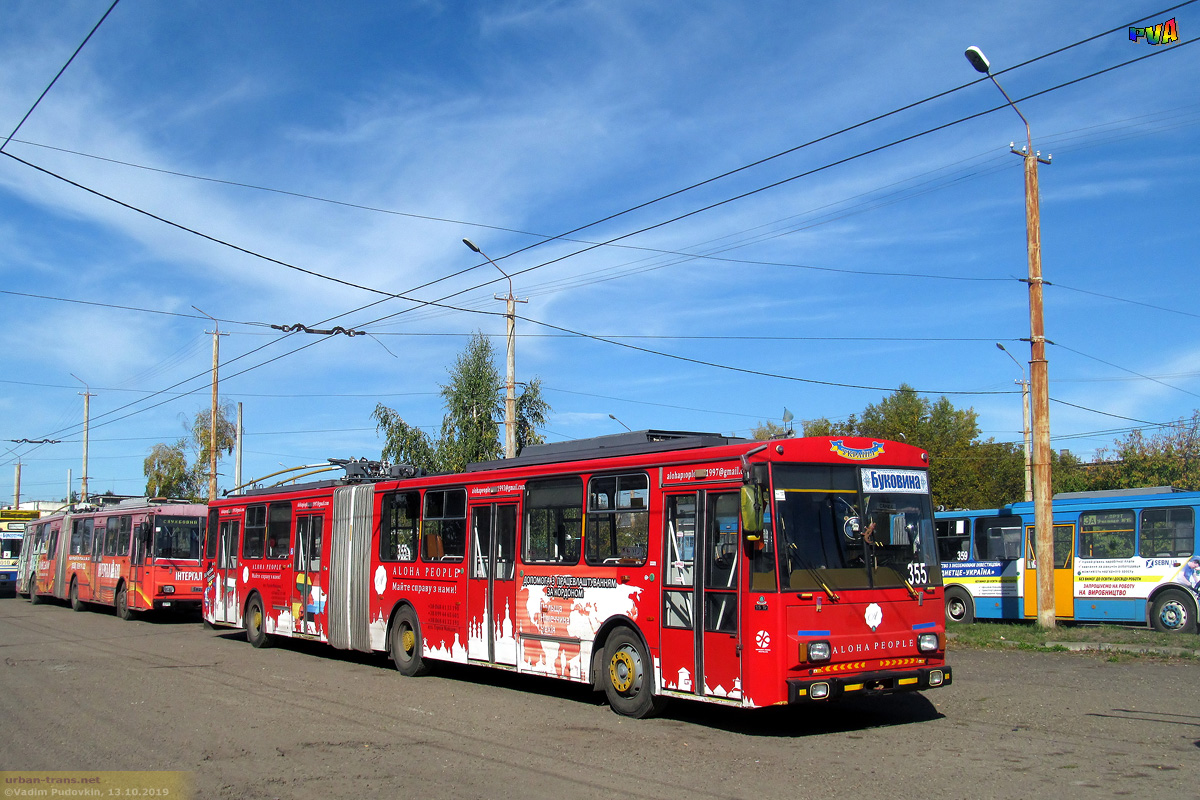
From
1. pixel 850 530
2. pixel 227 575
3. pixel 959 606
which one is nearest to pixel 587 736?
pixel 850 530

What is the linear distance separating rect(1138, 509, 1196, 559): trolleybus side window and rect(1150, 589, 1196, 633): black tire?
78 cm

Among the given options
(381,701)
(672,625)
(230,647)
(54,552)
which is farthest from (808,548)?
(54,552)

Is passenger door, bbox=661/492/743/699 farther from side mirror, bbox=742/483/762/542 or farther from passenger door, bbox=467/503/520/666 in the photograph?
passenger door, bbox=467/503/520/666

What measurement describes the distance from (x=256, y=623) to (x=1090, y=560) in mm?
17354

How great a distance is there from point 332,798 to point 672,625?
4132mm

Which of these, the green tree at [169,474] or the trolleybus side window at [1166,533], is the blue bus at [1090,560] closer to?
the trolleybus side window at [1166,533]

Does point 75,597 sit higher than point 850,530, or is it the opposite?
point 850,530

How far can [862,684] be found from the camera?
30.7 feet

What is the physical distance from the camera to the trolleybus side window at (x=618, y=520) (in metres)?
10.8

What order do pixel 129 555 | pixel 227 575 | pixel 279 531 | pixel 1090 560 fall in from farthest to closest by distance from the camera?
pixel 129 555, pixel 227 575, pixel 1090 560, pixel 279 531

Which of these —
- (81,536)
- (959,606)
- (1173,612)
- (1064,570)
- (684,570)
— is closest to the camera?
(684,570)

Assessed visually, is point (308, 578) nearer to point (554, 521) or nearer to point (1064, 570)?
point (554, 521)

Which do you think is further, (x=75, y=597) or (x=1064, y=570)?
(x=75, y=597)

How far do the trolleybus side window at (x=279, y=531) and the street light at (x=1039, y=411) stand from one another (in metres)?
14.3
